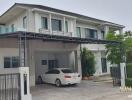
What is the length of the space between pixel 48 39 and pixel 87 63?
955 centimetres

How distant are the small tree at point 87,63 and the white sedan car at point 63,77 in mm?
5559

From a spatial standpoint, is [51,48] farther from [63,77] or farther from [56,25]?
[63,77]

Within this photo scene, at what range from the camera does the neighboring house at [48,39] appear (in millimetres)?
20328

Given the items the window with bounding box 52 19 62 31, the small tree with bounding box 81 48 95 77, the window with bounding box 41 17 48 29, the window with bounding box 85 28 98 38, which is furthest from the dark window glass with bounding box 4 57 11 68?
the window with bounding box 85 28 98 38

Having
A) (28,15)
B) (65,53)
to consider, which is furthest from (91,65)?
(28,15)

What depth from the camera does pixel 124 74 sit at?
70.0 ft

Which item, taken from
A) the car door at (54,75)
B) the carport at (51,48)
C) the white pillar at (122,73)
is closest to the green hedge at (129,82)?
the white pillar at (122,73)

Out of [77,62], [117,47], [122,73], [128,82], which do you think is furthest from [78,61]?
[128,82]

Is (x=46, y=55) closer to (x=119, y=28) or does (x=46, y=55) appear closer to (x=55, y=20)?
(x=55, y=20)

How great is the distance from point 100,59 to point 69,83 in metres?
11.1

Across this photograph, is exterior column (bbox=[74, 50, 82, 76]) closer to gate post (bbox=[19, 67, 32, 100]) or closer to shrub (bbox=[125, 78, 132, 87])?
shrub (bbox=[125, 78, 132, 87])

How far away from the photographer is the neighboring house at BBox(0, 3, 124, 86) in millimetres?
20328

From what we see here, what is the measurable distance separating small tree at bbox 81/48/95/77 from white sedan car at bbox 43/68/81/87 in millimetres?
5559

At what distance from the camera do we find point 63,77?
20.8 m
